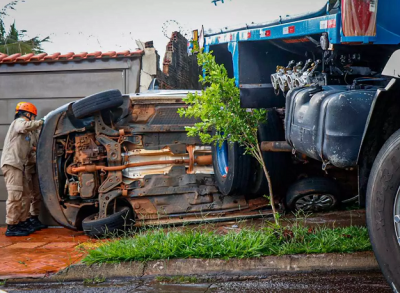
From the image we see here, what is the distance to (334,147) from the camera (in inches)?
142

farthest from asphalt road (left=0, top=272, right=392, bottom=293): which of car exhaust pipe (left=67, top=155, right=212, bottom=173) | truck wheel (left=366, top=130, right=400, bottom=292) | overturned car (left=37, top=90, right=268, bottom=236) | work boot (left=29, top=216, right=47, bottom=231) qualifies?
work boot (left=29, top=216, right=47, bottom=231)

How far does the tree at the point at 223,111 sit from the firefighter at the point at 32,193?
145 inches

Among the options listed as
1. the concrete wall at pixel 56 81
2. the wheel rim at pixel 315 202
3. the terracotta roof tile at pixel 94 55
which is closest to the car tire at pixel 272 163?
the wheel rim at pixel 315 202

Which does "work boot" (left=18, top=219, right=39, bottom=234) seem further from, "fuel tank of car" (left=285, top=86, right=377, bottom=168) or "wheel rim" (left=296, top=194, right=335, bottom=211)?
"fuel tank of car" (left=285, top=86, right=377, bottom=168)

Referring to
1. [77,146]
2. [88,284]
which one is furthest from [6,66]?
[88,284]

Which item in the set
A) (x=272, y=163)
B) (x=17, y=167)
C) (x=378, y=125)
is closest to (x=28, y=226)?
(x=17, y=167)

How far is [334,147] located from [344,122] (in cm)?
19

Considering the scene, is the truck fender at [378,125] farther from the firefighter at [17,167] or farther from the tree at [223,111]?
the firefighter at [17,167]

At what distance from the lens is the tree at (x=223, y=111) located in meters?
5.39

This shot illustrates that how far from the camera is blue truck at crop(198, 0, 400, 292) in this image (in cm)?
319

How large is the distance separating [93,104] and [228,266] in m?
3.24

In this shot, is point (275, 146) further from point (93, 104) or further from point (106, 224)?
point (93, 104)

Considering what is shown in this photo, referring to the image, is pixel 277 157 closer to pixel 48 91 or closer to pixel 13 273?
pixel 13 273

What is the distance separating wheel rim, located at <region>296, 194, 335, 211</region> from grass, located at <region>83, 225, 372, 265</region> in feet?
3.80
